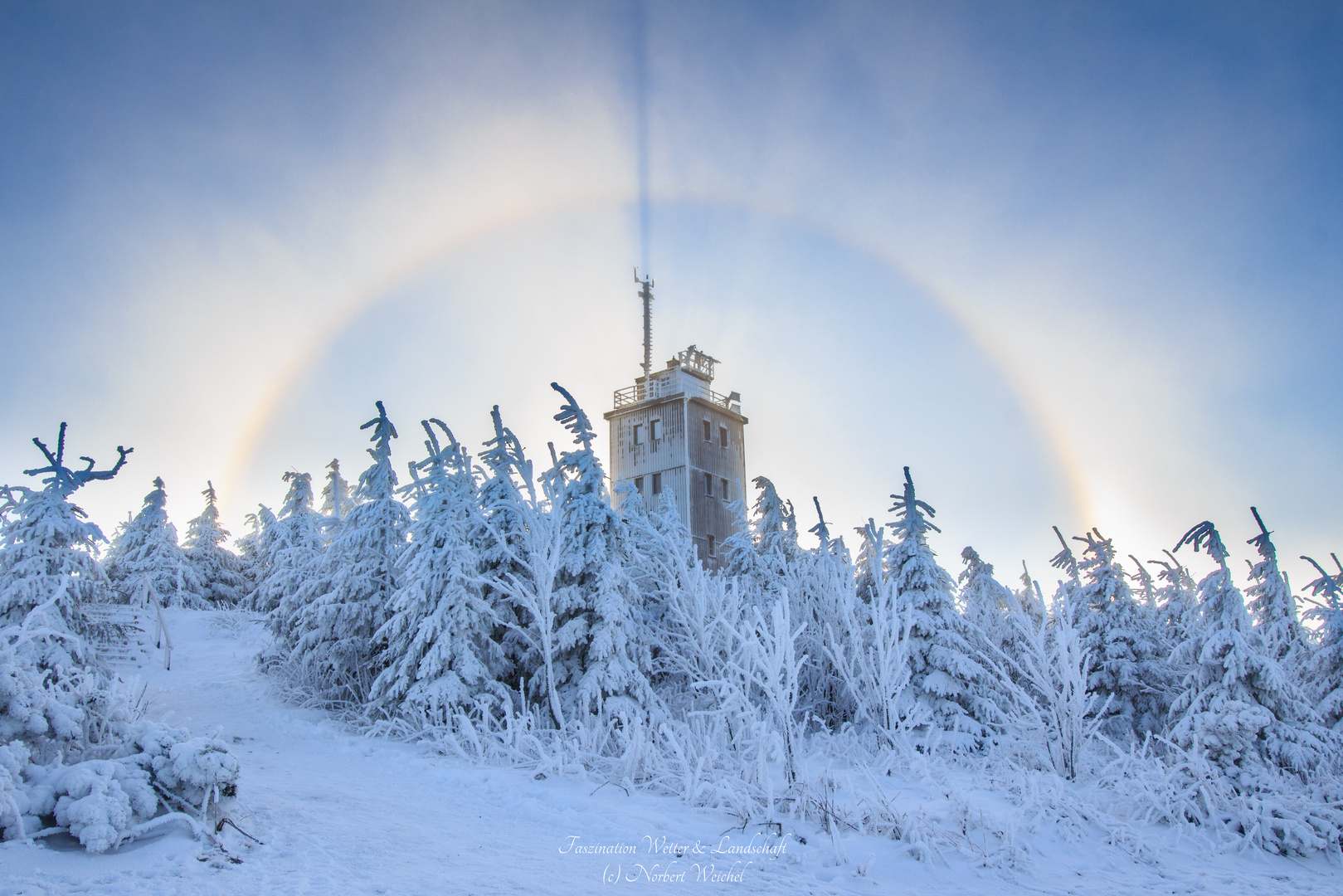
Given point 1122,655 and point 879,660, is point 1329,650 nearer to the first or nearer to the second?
point 1122,655

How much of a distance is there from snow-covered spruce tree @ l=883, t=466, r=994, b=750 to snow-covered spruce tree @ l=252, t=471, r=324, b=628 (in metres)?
12.5

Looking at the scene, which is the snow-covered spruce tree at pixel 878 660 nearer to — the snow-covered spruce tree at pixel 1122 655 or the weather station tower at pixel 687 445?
the snow-covered spruce tree at pixel 1122 655

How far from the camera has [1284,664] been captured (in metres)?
13.8

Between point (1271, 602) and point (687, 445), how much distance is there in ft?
72.3

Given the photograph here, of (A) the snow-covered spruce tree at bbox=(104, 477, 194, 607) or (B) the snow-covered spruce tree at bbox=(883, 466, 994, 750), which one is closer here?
(B) the snow-covered spruce tree at bbox=(883, 466, 994, 750)

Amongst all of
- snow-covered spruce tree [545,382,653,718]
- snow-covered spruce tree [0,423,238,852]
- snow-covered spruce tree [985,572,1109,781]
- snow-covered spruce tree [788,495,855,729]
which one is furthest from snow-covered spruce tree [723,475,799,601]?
snow-covered spruce tree [0,423,238,852]

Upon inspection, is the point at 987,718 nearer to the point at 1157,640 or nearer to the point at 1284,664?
the point at 1284,664

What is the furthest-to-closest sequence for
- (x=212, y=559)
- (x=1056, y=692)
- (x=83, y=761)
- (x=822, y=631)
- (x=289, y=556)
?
1. (x=212, y=559)
2. (x=289, y=556)
3. (x=822, y=631)
4. (x=1056, y=692)
5. (x=83, y=761)

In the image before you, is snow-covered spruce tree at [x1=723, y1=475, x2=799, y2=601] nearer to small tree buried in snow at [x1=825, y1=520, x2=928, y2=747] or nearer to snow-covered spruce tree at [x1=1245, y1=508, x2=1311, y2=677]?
small tree buried in snow at [x1=825, y1=520, x2=928, y2=747]

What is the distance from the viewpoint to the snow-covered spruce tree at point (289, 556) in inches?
638

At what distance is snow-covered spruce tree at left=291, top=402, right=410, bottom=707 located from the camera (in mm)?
14133

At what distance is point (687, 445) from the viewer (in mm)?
32531

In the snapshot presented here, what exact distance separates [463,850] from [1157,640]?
18.5m

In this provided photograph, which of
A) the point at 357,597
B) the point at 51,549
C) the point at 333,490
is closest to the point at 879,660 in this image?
the point at 357,597
